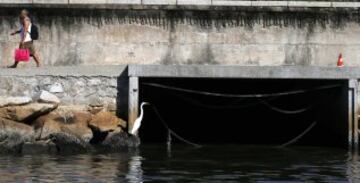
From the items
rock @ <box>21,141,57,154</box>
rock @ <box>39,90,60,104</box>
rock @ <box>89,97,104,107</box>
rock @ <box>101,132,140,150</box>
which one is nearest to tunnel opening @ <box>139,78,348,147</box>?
rock @ <box>89,97,104,107</box>

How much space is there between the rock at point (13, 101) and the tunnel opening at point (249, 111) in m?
3.14

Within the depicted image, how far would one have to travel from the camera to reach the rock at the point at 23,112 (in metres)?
20.1

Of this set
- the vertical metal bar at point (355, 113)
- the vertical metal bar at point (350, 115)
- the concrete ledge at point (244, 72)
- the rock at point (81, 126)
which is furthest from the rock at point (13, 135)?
the vertical metal bar at point (355, 113)

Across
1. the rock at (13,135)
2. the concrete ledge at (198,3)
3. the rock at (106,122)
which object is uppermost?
the concrete ledge at (198,3)

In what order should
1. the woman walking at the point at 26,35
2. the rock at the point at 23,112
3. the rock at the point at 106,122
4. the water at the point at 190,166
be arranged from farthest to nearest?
the woman walking at the point at 26,35, the rock at the point at 106,122, the rock at the point at 23,112, the water at the point at 190,166

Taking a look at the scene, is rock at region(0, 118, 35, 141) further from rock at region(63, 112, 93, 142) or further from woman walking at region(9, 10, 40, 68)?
woman walking at region(9, 10, 40, 68)

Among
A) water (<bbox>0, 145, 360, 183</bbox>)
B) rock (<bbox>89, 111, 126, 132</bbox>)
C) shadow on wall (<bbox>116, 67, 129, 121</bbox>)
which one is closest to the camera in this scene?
water (<bbox>0, 145, 360, 183</bbox>)

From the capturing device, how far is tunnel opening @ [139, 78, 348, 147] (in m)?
22.9

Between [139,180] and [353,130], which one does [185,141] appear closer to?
[353,130]

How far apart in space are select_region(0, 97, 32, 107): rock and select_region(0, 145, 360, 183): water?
1864mm

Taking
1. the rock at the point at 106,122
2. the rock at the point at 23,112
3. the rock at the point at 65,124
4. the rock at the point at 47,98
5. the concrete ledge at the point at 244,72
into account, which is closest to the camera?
the rock at the point at 65,124

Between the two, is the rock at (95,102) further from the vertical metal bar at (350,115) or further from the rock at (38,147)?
the vertical metal bar at (350,115)

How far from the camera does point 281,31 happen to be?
Answer: 74.2ft

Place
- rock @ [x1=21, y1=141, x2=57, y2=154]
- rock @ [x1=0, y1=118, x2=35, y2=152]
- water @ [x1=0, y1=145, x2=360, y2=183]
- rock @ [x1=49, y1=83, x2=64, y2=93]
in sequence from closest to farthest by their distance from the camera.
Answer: water @ [x1=0, y1=145, x2=360, y2=183] < rock @ [x1=0, y1=118, x2=35, y2=152] < rock @ [x1=21, y1=141, x2=57, y2=154] < rock @ [x1=49, y1=83, x2=64, y2=93]
